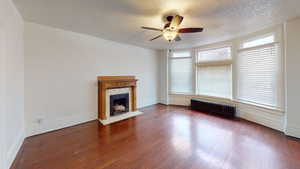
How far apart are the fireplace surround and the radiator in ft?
7.52

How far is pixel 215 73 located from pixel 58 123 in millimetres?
5043

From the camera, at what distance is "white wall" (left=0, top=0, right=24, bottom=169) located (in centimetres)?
163

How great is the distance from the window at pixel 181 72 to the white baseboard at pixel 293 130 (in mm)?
2927

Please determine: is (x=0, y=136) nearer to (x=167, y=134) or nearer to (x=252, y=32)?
(x=167, y=134)

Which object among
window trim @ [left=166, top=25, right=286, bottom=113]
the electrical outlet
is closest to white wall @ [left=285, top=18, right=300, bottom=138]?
window trim @ [left=166, top=25, right=286, bottom=113]

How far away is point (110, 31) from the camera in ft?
10.9

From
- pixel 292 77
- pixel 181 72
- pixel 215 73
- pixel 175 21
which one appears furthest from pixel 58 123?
pixel 292 77

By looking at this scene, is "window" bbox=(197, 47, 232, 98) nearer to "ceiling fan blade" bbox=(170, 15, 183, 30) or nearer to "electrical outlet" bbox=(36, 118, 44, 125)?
"ceiling fan blade" bbox=(170, 15, 183, 30)

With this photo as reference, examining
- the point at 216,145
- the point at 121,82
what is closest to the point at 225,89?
the point at 216,145

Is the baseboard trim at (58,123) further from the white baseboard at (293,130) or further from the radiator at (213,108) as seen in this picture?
the white baseboard at (293,130)

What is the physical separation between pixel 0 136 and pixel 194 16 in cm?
344

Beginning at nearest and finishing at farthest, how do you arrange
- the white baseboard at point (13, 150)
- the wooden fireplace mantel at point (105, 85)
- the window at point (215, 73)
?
the white baseboard at point (13, 150)
the wooden fireplace mantel at point (105, 85)
the window at point (215, 73)

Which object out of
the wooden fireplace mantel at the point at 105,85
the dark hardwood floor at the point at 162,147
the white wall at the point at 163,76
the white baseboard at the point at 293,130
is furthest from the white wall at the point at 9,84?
the white baseboard at the point at 293,130

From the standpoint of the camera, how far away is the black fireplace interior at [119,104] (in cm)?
417
